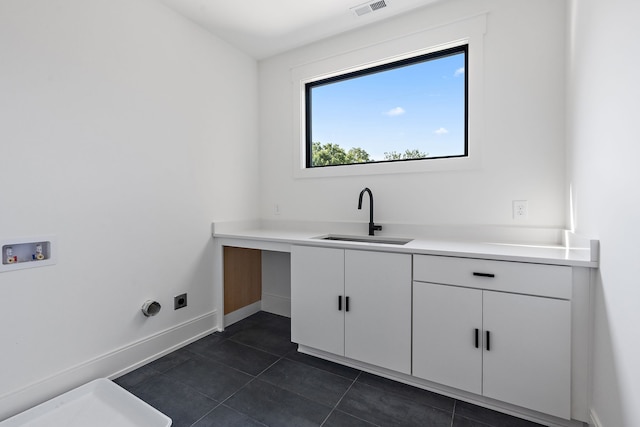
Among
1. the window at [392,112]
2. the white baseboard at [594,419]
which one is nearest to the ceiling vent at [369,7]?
the window at [392,112]

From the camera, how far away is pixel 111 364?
1814 mm

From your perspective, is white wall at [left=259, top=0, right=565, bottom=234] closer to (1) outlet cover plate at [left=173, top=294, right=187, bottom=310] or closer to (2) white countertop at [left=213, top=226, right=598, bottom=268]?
(2) white countertop at [left=213, top=226, right=598, bottom=268]

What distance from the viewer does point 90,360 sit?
1.72 metres

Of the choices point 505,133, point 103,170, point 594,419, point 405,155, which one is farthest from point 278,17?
point 594,419

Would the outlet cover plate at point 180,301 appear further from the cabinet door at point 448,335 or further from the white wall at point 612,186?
the white wall at point 612,186

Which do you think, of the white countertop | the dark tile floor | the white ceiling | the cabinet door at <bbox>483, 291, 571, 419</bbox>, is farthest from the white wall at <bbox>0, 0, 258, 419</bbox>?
the cabinet door at <bbox>483, 291, 571, 419</bbox>

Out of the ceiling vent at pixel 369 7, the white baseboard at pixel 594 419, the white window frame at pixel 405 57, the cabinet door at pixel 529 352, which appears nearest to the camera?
the white baseboard at pixel 594 419

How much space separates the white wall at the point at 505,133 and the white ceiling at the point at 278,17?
0.13m

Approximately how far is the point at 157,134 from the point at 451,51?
2.20 metres

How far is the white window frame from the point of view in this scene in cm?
202

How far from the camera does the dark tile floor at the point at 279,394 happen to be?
4.85ft

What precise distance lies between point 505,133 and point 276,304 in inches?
93.2

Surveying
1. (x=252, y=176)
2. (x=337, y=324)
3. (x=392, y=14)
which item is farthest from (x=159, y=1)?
(x=337, y=324)

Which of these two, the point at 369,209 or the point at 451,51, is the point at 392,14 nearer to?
the point at 451,51
